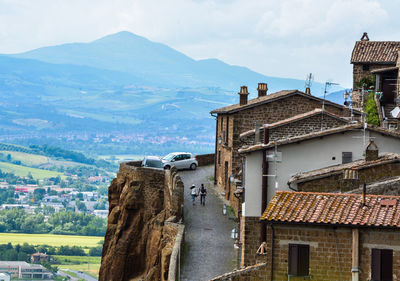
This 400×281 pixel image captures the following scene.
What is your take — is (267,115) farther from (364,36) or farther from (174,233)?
(364,36)

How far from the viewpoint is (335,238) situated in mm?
24109

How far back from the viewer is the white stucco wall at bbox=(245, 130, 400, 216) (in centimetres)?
3344

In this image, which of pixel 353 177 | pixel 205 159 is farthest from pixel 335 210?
pixel 205 159

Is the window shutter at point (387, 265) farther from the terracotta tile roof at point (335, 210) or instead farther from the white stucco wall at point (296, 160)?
the white stucco wall at point (296, 160)

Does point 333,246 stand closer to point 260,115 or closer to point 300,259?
point 300,259

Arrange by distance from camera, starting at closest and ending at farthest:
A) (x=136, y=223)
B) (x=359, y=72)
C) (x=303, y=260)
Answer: (x=303, y=260) → (x=136, y=223) → (x=359, y=72)

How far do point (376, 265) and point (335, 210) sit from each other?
1.91 meters

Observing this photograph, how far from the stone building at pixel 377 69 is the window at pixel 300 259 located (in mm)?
30961

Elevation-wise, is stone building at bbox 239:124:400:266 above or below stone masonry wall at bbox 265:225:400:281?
above

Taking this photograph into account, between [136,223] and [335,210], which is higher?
[335,210]

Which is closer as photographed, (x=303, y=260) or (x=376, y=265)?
(x=376, y=265)

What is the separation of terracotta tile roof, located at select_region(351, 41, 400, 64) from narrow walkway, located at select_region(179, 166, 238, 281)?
676 inches

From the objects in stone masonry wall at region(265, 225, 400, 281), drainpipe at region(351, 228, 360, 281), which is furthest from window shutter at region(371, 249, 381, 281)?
drainpipe at region(351, 228, 360, 281)

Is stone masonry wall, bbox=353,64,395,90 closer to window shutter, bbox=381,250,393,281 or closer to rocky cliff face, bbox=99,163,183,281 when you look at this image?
rocky cliff face, bbox=99,163,183,281
